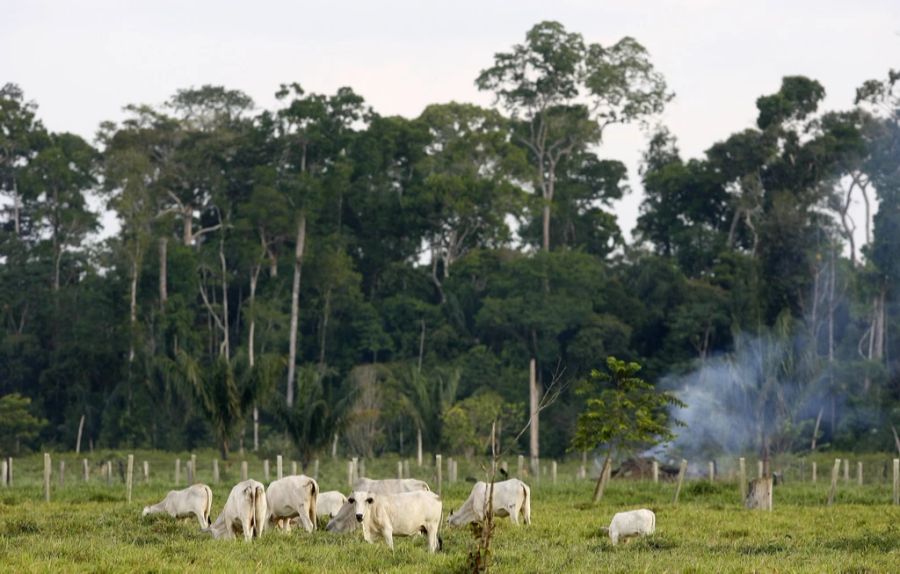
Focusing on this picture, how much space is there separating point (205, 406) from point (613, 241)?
3208 cm

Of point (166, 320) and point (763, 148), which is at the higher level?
point (763, 148)

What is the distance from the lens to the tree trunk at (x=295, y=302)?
6781 centimetres

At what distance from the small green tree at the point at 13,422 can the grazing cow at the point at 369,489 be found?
1465 inches

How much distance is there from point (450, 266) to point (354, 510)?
5120cm

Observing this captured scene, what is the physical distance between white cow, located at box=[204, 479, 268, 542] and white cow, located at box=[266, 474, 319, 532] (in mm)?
1057

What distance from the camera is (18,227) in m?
77.9

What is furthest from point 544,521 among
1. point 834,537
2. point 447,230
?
point 447,230

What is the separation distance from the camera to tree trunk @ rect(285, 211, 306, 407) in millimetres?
67812

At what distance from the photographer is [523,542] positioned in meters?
21.2

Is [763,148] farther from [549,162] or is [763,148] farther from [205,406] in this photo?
[205,406]

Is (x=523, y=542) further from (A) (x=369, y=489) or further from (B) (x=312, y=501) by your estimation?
(A) (x=369, y=489)

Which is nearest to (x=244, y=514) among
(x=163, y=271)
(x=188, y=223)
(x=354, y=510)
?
(x=354, y=510)

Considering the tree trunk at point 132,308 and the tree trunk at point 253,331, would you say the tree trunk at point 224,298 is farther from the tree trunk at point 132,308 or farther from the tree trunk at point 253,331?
the tree trunk at point 132,308

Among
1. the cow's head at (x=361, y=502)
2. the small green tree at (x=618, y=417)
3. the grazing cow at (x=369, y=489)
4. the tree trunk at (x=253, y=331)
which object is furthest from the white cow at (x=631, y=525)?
the tree trunk at (x=253, y=331)
